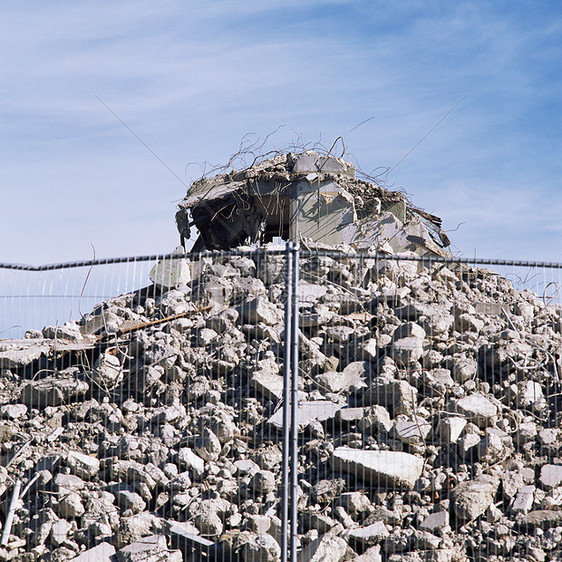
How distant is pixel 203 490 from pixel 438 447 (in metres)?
2.31

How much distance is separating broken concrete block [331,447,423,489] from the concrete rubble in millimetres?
14

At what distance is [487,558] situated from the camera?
668 cm

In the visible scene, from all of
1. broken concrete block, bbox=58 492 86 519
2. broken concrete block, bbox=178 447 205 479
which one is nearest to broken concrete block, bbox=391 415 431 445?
broken concrete block, bbox=178 447 205 479

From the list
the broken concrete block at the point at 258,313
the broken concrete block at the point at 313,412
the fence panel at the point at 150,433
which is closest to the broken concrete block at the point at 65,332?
the fence panel at the point at 150,433

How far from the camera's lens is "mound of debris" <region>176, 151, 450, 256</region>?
13586mm

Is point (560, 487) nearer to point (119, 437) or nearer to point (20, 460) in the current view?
point (119, 437)

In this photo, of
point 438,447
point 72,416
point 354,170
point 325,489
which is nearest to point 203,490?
point 325,489

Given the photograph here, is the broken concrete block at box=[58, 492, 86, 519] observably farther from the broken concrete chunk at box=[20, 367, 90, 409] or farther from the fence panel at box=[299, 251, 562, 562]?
the fence panel at box=[299, 251, 562, 562]

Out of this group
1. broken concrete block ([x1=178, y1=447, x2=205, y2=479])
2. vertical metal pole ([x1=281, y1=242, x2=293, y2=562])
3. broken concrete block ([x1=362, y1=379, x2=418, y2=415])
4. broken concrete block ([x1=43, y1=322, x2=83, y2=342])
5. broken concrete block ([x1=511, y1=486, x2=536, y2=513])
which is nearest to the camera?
vertical metal pole ([x1=281, y1=242, x2=293, y2=562])

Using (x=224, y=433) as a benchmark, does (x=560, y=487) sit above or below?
below

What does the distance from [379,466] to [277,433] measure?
1059 mm

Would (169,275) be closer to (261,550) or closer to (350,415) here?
(350,415)

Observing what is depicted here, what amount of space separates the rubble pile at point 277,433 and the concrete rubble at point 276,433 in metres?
0.02

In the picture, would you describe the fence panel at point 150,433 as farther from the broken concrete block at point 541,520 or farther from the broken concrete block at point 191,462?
the broken concrete block at point 541,520
